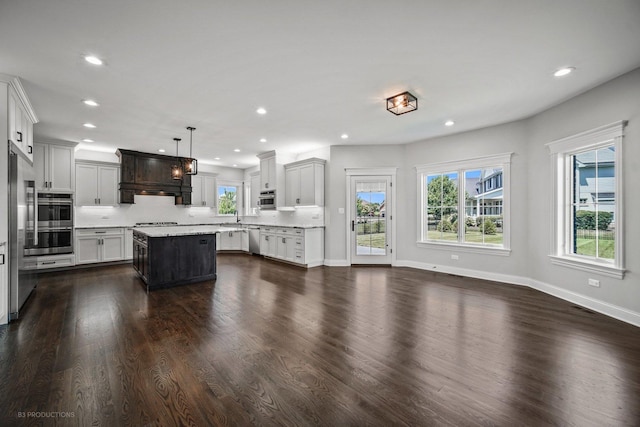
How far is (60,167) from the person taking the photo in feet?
18.9

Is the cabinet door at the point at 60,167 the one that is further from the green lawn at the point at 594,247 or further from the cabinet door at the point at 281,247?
the green lawn at the point at 594,247

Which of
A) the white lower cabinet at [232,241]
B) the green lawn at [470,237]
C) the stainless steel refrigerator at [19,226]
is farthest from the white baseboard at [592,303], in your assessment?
the white lower cabinet at [232,241]

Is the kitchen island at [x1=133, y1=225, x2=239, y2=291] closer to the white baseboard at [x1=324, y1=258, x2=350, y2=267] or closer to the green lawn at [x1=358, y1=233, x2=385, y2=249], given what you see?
the white baseboard at [x1=324, y1=258, x2=350, y2=267]

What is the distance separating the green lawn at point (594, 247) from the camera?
3428 mm

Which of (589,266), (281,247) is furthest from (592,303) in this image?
(281,247)

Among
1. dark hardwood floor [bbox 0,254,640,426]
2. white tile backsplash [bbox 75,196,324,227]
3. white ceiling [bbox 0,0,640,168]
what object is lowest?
dark hardwood floor [bbox 0,254,640,426]

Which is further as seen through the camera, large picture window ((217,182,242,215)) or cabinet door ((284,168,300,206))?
large picture window ((217,182,242,215))

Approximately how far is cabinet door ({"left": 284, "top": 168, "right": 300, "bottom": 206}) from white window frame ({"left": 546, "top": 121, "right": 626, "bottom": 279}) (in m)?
4.83

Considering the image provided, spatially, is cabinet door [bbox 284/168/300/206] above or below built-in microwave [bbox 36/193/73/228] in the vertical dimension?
above

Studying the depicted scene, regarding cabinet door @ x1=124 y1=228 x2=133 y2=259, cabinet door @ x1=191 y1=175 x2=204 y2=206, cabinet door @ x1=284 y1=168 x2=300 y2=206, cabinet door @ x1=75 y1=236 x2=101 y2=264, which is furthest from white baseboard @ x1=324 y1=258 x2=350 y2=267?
cabinet door @ x1=75 y1=236 x2=101 y2=264

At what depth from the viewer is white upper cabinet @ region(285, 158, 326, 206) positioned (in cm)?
634

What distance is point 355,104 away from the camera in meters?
3.93

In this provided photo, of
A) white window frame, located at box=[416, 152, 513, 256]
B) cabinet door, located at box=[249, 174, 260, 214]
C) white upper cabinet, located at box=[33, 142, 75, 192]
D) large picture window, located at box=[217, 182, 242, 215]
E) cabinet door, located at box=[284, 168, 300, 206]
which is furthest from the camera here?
large picture window, located at box=[217, 182, 242, 215]

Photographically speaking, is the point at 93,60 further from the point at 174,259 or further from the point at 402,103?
the point at 402,103
